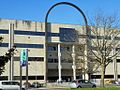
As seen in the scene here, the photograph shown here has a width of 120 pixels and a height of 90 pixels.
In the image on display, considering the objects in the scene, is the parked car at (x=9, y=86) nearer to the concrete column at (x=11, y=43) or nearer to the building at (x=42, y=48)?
the building at (x=42, y=48)

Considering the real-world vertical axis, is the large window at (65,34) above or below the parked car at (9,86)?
above

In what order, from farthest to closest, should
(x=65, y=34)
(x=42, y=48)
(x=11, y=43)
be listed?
(x=65, y=34) < (x=42, y=48) < (x=11, y=43)

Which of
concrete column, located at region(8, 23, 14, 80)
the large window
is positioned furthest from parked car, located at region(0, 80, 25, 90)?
the large window

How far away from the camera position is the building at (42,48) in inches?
3297

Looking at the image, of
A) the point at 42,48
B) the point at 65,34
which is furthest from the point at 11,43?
the point at 65,34

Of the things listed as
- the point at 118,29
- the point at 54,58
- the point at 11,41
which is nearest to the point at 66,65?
the point at 54,58

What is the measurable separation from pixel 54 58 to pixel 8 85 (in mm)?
47391

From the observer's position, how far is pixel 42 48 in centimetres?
8825

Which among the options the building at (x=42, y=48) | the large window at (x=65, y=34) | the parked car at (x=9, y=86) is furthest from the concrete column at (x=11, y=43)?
the parked car at (x=9, y=86)

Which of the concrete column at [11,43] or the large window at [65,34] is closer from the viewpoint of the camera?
the concrete column at [11,43]

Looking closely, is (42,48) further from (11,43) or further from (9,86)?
(9,86)

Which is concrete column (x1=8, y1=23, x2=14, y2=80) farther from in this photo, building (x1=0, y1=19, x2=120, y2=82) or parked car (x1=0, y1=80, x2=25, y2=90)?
parked car (x1=0, y1=80, x2=25, y2=90)

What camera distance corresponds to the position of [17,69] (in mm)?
83938

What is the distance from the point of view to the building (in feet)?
275
